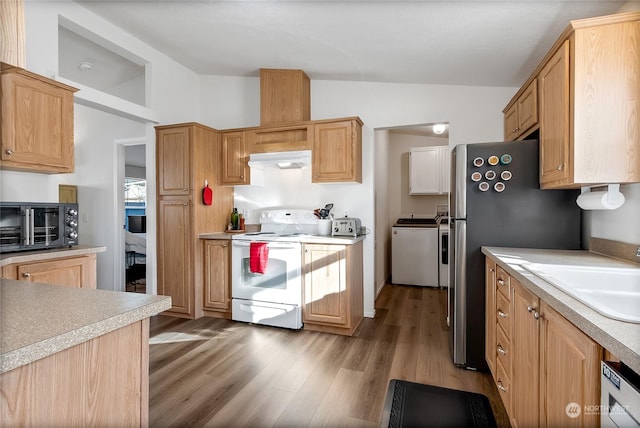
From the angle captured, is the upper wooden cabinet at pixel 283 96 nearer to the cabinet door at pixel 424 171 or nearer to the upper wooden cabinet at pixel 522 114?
the upper wooden cabinet at pixel 522 114

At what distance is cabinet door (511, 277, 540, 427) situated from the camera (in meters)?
1.24

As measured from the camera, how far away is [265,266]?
312 cm

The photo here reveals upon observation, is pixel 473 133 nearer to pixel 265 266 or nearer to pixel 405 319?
pixel 405 319

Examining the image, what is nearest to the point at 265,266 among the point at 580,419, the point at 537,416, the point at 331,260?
the point at 331,260

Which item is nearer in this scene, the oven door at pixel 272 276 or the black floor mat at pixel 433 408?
the black floor mat at pixel 433 408

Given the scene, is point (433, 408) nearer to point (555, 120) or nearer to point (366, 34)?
point (555, 120)

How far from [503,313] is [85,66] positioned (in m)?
5.15

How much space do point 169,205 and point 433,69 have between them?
311cm

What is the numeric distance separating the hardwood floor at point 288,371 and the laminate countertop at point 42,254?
0.99m

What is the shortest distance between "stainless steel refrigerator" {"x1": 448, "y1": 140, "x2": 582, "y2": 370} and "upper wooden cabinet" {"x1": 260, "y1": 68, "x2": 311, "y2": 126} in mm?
1873

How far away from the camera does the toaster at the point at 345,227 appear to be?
3168 millimetres

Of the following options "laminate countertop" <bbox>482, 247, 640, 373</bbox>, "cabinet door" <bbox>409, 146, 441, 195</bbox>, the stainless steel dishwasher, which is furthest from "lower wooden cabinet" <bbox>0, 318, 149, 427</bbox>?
"cabinet door" <bbox>409, 146, 441, 195</bbox>

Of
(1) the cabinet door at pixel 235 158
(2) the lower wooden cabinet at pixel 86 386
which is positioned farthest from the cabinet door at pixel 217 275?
(2) the lower wooden cabinet at pixel 86 386

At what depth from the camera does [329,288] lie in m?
2.96
